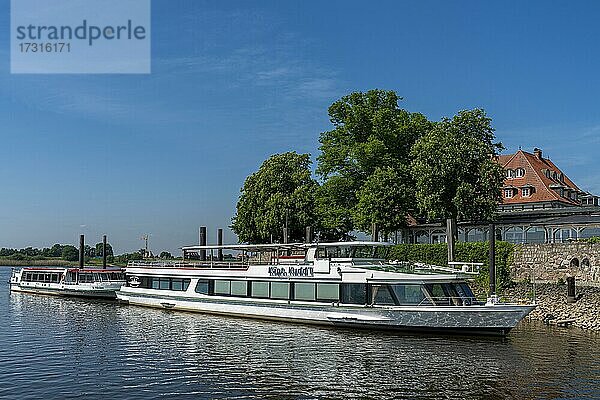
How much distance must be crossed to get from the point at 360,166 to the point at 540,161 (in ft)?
89.2

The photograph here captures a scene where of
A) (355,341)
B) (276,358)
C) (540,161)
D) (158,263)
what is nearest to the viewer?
(276,358)

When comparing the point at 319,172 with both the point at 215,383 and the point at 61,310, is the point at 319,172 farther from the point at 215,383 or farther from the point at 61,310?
the point at 215,383

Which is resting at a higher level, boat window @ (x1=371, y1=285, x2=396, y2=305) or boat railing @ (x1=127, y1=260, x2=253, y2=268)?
boat railing @ (x1=127, y1=260, x2=253, y2=268)

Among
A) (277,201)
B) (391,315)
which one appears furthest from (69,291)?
(391,315)

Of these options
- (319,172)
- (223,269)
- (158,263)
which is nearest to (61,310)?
(158,263)

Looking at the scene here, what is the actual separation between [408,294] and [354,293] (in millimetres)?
2887

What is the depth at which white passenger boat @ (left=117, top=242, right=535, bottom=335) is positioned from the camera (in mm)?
27781

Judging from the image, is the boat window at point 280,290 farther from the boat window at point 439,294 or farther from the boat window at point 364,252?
the boat window at point 439,294

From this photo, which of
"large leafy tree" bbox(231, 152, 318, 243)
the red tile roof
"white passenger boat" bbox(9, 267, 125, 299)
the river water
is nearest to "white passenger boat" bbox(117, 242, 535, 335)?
the river water

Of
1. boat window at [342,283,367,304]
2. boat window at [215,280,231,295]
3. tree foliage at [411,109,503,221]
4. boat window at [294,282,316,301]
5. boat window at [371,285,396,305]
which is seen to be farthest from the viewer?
tree foliage at [411,109,503,221]

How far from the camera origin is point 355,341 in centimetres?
2755

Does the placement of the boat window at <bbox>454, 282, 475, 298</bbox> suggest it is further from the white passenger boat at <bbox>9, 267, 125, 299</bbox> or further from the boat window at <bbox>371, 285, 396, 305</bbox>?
the white passenger boat at <bbox>9, 267, 125, 299</bbox>

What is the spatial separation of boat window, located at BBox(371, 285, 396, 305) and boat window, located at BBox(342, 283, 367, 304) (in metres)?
0.48

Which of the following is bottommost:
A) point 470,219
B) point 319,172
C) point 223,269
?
point 223,269
